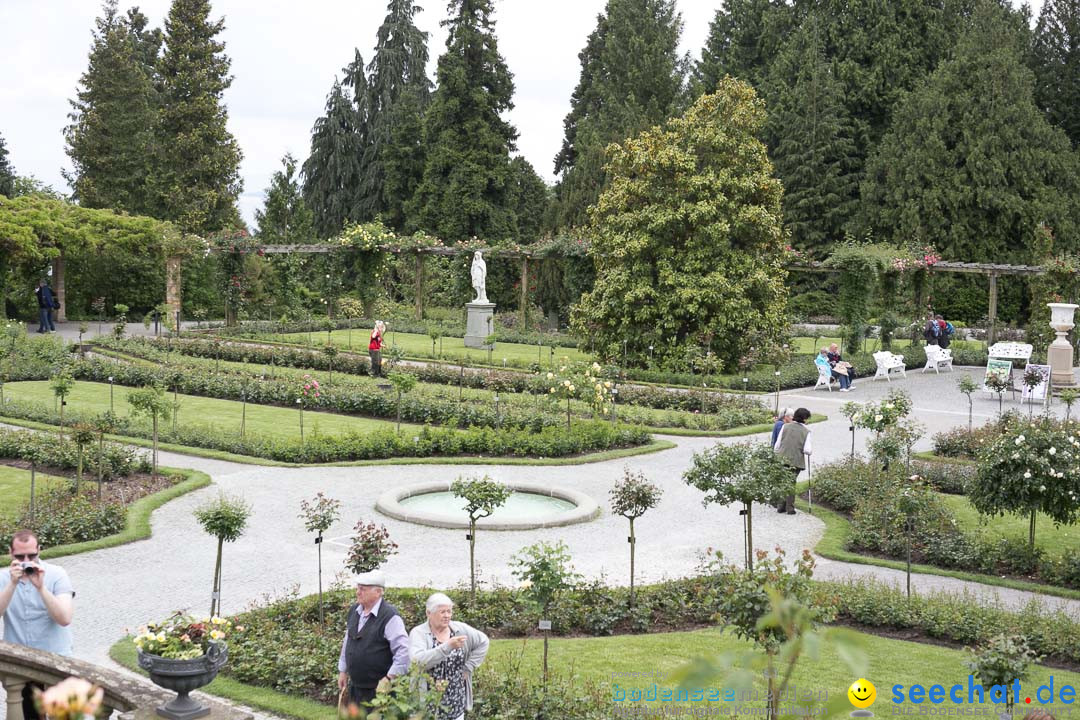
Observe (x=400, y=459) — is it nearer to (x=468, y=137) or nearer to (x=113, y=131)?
(x=468, y=137)

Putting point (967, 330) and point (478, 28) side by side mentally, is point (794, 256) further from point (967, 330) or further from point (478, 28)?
point (478, 28)

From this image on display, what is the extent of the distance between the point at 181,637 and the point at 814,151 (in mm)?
36983

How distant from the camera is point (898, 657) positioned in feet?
27.7

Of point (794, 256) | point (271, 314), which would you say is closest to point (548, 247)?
point (794, 256)

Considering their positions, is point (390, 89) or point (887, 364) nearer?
point (887, 364)

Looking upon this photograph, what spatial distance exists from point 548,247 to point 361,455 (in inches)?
664

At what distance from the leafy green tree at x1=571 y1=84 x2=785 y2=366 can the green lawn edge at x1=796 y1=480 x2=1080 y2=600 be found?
11093mm

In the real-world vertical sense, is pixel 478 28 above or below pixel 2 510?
above

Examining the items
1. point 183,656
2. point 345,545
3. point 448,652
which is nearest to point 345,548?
point 345,545

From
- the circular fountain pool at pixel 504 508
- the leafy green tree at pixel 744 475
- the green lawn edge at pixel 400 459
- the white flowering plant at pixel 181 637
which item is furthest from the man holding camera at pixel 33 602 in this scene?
the green lawn edge at pixel 400 459

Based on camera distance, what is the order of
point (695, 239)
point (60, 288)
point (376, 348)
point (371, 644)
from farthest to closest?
point (60, 288)
point (695, 239)
point (376, 348)
point (371, 644)

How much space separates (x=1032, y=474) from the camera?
1061 cm

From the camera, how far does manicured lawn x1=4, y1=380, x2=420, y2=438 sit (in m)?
17.9

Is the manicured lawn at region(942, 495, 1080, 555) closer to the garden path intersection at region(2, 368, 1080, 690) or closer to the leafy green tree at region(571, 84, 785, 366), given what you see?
the garden path intersection at region(2, 368, 1080, 690)
